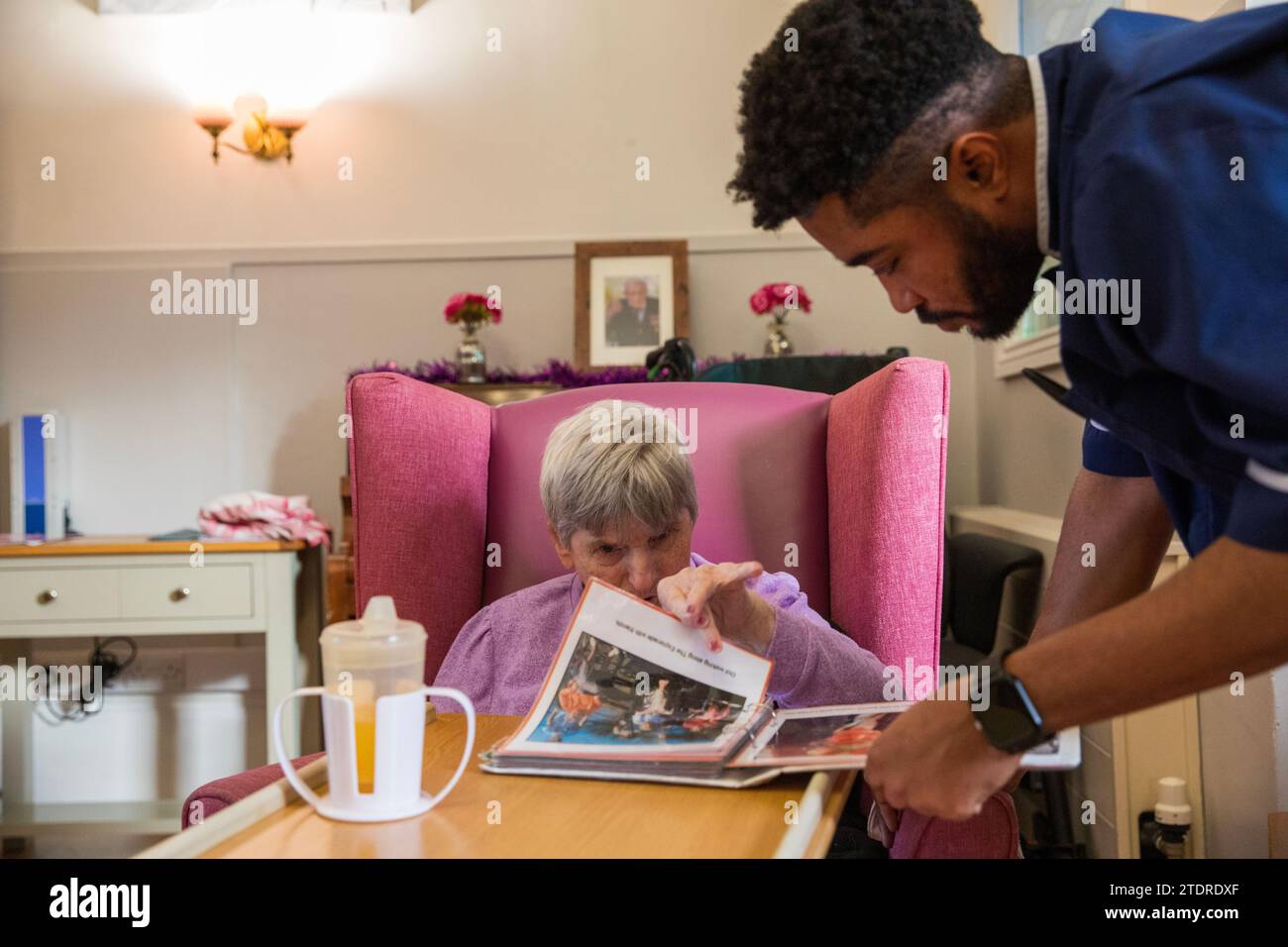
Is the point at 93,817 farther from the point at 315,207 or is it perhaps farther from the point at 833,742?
the point at 833,742

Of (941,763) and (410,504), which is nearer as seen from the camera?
(941,763)

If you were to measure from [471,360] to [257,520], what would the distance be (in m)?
0.70

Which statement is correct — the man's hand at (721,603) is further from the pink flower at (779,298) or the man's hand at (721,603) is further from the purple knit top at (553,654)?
the pink flower at (779,298)

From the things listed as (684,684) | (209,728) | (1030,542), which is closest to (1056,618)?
(684,684)

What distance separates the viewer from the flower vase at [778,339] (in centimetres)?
311

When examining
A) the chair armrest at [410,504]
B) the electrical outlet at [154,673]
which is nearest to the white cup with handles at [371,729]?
the chair armrest at [410,504]

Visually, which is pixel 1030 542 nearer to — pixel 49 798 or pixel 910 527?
pixel 910 527

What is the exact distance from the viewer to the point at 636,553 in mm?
1333

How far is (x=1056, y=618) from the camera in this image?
1.17 m

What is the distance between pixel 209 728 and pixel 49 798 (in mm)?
483

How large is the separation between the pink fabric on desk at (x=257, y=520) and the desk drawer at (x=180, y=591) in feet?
Result: 0.35

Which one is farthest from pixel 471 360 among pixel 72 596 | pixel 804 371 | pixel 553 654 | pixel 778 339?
pixel 553 654

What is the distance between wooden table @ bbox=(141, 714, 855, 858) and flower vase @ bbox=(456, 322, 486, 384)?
2169 millimetres

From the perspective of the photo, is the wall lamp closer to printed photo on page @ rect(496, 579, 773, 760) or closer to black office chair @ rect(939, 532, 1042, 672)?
black office chair @ rect(939, 532, 1042, 672)
